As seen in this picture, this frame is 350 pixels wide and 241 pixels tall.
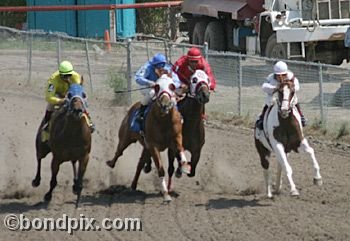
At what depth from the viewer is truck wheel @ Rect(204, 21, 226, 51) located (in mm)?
33125

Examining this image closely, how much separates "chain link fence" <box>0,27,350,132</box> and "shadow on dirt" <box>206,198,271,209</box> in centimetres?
555

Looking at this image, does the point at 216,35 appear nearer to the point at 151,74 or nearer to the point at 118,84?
the point at 118,84

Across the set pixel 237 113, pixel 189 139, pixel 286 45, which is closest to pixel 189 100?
pixel 189 139

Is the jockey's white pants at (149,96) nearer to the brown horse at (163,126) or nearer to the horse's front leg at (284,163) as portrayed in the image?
the brown horse at (163,126)

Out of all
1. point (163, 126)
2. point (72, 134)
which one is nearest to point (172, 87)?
point (163, 126)

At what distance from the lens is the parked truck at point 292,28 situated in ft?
89.2

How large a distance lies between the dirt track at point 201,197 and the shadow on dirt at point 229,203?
13mm

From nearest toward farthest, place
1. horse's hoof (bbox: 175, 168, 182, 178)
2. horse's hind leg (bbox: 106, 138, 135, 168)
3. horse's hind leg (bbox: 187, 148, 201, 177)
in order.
A: horse's hoof (bbox: 175, 168, 182, 178), horse's hind leg (bbox: 187, 148, 201, 177), horse's hind leg (bbox: 106, 138, 135, 168)

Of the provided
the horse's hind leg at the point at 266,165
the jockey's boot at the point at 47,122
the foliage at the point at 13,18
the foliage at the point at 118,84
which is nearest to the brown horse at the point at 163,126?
the horse's hind leg at the point at 266,165

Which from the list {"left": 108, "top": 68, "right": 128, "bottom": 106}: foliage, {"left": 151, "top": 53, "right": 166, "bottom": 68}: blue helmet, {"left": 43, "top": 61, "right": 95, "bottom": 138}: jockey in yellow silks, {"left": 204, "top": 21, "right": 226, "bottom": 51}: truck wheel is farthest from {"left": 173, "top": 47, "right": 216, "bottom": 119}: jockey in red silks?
{"left": 204, "top": 21, "right": 226, "bottom": 51}: truck wheel

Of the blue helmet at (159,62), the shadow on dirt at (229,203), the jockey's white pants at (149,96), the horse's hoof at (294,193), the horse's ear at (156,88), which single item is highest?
the blue helmet at (159,62)

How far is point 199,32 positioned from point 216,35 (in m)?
1.31

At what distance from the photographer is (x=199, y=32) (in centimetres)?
3428

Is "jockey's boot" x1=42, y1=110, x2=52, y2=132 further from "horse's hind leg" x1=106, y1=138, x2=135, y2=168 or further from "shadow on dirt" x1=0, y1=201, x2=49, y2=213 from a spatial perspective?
"horse's hind leg" x1=106, y1=138, x2=135, y2=168
